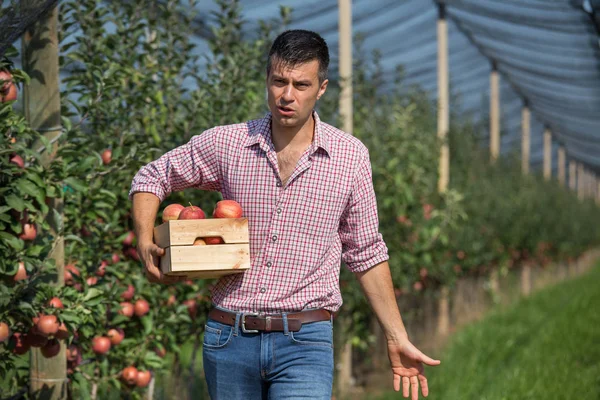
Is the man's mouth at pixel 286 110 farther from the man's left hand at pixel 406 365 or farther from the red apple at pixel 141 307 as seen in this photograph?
the red apple at pixel 141 307

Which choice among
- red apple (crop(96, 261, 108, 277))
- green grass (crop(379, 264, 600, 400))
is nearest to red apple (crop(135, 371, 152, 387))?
red apple (crop(96, 261, 108, 277))

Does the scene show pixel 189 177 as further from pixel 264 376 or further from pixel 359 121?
pixel 359 121

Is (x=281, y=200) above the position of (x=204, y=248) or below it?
above

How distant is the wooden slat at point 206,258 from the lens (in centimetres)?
256

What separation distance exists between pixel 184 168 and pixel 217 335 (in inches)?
21.9

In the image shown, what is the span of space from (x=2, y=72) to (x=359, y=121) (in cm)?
411

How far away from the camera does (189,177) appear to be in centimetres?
286

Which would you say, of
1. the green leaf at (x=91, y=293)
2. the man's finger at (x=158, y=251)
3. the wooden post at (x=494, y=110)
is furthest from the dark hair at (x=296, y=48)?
the wooden post at (x=494, y=110)

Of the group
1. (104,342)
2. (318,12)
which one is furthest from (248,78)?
(318,12)

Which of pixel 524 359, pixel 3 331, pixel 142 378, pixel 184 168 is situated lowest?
pixel 524 359

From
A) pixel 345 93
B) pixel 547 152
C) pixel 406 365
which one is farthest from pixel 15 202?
pixel 547 152

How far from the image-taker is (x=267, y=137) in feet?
9.27

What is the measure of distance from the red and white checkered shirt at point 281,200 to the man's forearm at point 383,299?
0.08 metres

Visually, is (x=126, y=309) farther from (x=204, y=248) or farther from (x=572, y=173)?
(x=572, y=173)
